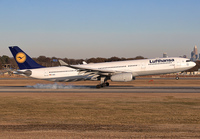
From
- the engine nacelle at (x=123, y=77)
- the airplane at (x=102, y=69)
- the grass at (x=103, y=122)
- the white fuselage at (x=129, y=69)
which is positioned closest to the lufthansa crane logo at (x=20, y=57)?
the airplane at (x=102, y=69)

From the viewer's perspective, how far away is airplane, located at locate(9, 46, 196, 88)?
4644 cm

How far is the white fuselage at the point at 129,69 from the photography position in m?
46.5

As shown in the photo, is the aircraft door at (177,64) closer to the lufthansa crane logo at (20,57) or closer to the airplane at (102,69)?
the airplane at (102,69)

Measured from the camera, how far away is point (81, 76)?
46.9 m

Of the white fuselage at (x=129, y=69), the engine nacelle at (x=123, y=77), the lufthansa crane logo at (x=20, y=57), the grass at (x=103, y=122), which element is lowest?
the grass at (x=103, y=122)

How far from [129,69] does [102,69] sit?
4724 mm

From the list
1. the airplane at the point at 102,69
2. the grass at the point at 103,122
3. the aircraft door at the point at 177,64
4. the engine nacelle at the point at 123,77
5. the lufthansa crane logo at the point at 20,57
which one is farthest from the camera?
the lufthansa crane logo at the point at 20,57

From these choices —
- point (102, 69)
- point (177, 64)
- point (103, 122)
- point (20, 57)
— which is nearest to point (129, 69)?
point (102, 69)

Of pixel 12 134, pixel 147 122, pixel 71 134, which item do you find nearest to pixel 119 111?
pixel 147 122

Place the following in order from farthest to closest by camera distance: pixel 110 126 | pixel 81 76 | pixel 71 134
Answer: pixel 81 76
pixel 110 126
pixel 71 134

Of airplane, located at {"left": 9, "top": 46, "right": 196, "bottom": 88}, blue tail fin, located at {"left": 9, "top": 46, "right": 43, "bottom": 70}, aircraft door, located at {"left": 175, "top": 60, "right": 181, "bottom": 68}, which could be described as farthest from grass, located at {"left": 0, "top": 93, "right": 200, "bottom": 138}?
blue tail fin, located at {"left": 9, "top": 46, "right": 43, "bottom": 70}

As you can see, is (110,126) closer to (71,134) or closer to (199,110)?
(71,134)

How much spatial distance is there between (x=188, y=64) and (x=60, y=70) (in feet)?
74.6

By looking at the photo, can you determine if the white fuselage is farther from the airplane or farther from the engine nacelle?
the engine nacelle
